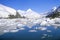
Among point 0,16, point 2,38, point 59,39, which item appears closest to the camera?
point 59,39

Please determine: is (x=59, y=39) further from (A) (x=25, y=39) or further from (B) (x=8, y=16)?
(B) (x=8, y=16)

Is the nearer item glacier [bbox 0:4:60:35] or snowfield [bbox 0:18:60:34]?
snowfield [bbox 0:18:60:34]

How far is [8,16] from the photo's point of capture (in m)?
23.1

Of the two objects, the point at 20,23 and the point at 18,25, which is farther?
the point at 20,23

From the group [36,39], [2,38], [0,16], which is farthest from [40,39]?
[0,16]

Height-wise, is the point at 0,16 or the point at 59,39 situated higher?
the point at 0,16

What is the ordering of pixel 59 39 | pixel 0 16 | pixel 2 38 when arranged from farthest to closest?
pixel 0 16
pixel 2 38
pixel 59 39

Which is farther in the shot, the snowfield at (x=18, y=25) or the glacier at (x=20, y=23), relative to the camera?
the glacier at (x=20, y=23)

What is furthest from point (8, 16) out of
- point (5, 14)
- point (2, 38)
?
point (2, 38)

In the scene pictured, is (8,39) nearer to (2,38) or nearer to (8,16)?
(2,38)

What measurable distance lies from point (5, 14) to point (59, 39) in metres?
17.8

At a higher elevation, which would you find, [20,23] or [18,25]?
[20,23]

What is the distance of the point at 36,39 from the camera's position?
229 inches

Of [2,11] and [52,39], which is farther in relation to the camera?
[2,11]
